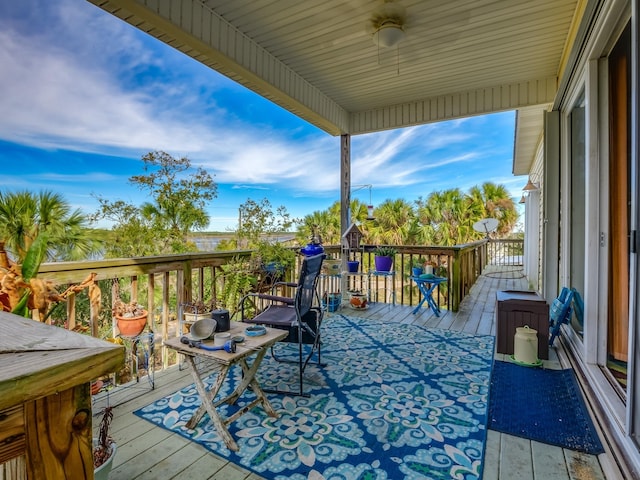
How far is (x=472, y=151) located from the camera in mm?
21609

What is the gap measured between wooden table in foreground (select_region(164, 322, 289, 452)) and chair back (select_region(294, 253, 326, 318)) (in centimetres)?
31

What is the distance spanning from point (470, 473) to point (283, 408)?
1097 mm

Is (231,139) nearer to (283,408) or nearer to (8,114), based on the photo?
(8,114)

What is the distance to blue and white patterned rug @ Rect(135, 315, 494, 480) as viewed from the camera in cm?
162

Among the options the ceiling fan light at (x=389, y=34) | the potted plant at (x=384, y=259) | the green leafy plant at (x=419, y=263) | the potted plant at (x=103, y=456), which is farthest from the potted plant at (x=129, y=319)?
the green leafy plant at (x=419, y=263)

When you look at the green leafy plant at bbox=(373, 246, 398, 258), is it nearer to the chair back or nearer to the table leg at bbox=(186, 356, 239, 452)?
the chair back

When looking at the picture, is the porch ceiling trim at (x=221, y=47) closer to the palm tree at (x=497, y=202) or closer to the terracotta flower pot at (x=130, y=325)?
the terracotta flower pot at (x=130, y=325)

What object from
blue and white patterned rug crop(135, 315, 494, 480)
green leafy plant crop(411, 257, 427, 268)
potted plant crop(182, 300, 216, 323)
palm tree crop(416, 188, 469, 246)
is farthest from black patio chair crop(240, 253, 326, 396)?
palm tree crop(416, 188, 469, 246)

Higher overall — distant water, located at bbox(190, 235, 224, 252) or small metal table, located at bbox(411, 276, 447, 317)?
distant water, located at bbox(190, 235, 224, 252)

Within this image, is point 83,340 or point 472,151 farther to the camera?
point 472,151

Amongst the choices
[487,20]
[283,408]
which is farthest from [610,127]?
[283,408]

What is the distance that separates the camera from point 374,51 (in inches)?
138

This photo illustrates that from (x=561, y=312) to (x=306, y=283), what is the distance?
2.18m

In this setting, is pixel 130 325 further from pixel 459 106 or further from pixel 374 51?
pixel 459 106
